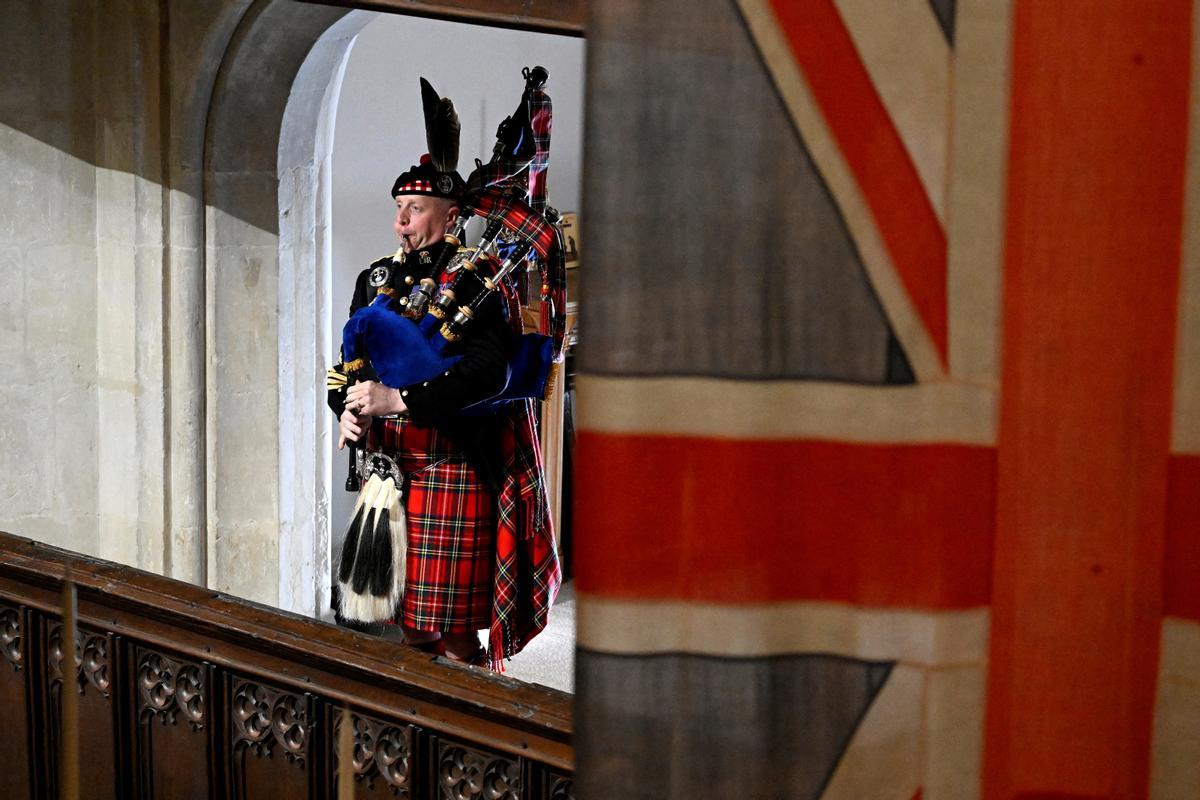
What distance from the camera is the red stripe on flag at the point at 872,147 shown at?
0.51 metres

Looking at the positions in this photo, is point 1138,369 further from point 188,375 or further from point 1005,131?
point 188,375

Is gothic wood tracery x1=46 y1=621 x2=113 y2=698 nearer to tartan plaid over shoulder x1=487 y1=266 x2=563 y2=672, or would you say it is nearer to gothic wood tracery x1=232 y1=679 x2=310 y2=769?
gothic wood tracery x1=232 y1=679 x2=310 y2=769

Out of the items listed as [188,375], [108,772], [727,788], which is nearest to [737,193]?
[727,788]

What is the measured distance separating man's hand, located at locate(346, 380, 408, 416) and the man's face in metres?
0.35

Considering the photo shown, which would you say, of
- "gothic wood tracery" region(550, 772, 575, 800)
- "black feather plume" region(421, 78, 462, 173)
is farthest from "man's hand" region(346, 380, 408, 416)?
"gothic wood tracery" region(550, 772, 575, 800)

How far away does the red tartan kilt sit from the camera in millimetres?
3328

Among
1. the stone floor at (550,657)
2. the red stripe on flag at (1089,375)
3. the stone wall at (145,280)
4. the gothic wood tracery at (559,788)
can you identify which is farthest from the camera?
the stone floor at (550,657)

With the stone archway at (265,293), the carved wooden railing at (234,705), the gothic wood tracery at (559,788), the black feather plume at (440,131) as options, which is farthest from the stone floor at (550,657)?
the gothic wood tracery at (559,788)

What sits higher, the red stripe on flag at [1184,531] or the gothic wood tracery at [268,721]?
the red stripe on flag at [1184,531]

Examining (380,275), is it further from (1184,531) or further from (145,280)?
(1184,531)

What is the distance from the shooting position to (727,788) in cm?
53

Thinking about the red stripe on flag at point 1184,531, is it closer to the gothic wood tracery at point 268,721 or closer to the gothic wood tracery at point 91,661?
the gothic wood tracery at point 268,721

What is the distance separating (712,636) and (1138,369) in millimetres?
180

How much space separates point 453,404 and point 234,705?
110cm
